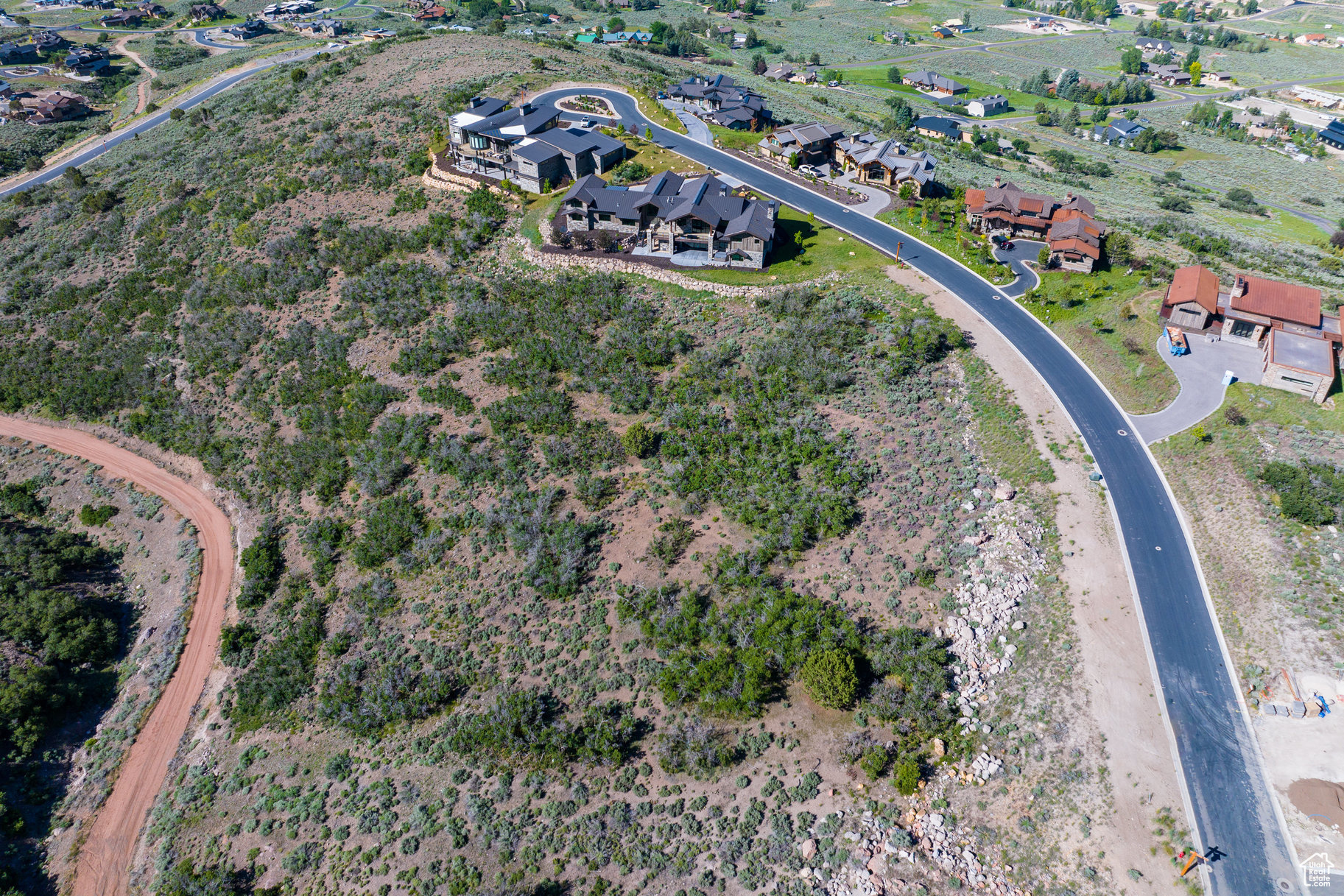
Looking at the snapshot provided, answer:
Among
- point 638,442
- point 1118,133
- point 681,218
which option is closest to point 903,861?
point 638,442

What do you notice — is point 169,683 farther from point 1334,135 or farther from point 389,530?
point 1334,135

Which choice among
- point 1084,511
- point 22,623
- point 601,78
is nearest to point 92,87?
point 601,78

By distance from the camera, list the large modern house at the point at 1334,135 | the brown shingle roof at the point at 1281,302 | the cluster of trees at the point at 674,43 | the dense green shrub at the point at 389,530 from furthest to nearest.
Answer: the cluster of trees at the point at 674,43, the large modern house at the point at 1334,135, the brown shingle roof at the point at 1281,302, the dense green shrub at the point at 389,530

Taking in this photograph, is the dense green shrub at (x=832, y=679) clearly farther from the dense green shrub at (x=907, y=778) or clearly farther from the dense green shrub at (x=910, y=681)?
the dense green shrub at (x=907, y=778)

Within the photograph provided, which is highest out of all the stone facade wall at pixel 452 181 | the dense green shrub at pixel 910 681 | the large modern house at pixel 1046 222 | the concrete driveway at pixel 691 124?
the concrete driveway at pixel 691 124

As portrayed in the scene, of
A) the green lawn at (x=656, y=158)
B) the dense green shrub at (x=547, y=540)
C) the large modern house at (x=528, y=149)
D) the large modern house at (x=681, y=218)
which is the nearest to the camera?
the dense green shrub at (x=547, y=540)

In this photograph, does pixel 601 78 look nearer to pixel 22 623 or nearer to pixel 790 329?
pixel 790 329

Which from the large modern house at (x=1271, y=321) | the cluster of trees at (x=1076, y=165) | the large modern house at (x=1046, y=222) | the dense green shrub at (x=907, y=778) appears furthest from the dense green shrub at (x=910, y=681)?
the cluster of trees at (x=1076, y=165)
